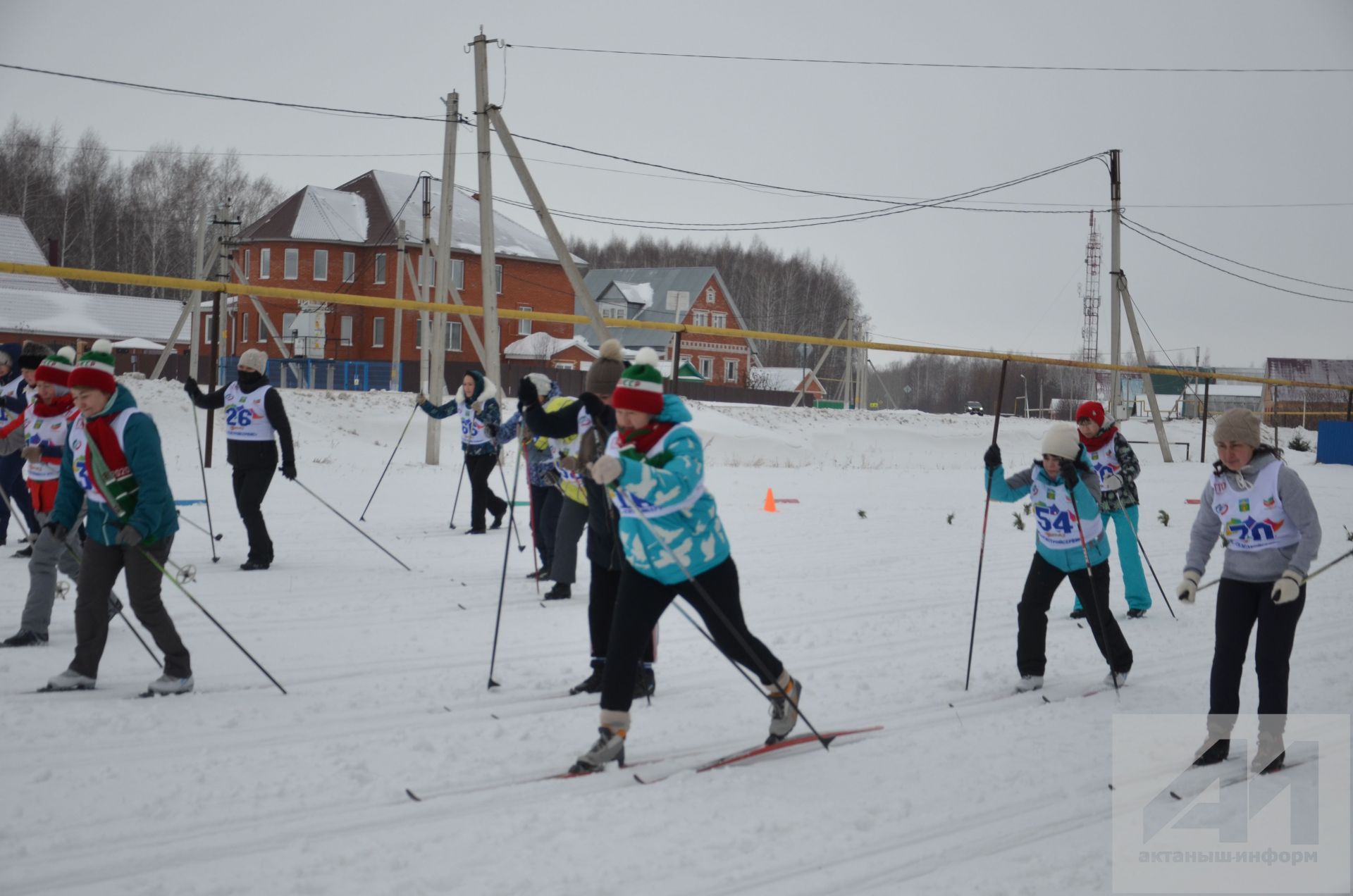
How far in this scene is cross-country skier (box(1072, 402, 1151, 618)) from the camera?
8.11 metres

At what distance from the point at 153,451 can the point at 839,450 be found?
24.3 m

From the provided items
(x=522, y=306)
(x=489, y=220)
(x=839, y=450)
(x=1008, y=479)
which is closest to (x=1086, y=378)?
(x=522, y=306)

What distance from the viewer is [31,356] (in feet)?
26.4

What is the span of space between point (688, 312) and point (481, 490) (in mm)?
51950

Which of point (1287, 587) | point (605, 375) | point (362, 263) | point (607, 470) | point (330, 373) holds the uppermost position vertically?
point (362, 263)

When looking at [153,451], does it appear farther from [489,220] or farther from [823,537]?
[489,220]

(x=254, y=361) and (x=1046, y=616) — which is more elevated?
(x=254, y=361)

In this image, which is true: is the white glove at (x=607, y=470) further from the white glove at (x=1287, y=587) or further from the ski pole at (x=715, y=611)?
the white glove at (x=1287, y=587)

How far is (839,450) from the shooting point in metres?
28.5

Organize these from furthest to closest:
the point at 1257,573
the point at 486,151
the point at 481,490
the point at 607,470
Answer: the point at 486,151, the point at 481,490, the point at 1257,573, the point at 607,470

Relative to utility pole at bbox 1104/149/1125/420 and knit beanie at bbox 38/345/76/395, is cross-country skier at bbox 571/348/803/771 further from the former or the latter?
utility pole at bbox 1104/149/1125/420

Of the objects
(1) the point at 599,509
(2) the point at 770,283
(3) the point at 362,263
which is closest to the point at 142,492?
(1) the point at 599,509
